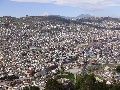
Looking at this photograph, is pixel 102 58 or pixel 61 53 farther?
pixel 61 53

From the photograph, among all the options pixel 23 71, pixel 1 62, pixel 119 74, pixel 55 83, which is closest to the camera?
pixel 55 83

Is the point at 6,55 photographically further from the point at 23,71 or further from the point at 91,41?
the point at 91,41

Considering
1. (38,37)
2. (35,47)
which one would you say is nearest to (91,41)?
(38,37)

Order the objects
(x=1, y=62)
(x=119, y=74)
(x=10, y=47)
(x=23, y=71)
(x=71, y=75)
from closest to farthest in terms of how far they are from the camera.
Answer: (x=119, y=74), (x=71, y=75), (x=23, y=71), (x=1, y=62), (x=10, y=47)

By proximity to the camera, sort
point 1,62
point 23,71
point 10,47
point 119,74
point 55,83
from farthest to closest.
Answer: point 10,47, point 1,62, point 23,71, point 119,74, point 55,83

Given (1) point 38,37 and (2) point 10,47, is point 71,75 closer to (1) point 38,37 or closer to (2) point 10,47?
(2) point 10,47

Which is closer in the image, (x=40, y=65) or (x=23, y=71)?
(x=23, y=71)

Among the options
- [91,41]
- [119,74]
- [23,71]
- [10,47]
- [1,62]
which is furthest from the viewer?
[91,41]

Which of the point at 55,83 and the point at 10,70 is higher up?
the point at 55,83

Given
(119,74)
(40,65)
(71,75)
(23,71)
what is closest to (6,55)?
(40,65)

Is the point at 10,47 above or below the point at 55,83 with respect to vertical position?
below
